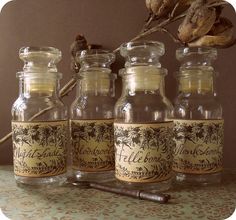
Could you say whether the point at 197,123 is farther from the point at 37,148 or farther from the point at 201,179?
the point at 37,148

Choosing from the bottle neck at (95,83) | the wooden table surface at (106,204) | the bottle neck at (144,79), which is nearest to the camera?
the wooden table surface at (106,204)

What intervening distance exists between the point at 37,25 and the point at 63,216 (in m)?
0.52

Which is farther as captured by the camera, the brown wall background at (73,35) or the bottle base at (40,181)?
the brown wall background at (73,35)

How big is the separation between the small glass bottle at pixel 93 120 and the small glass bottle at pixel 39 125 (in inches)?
1.4

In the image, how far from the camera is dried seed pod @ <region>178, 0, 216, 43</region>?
0.61 meters

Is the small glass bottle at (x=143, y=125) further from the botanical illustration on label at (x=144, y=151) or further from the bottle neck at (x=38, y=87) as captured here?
the bottle neck at (x=38, y=87)

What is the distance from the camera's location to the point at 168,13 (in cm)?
→ 71

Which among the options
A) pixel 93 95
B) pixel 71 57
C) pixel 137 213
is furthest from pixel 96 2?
pixel 137 213

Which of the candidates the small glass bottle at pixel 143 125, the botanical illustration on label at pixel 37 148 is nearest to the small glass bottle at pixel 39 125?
the botanical illustration on label at pixel 37 148

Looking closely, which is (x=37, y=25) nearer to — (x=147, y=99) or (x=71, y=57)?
(x=71, y=57)

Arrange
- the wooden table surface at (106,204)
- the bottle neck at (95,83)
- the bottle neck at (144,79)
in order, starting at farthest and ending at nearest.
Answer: the bottle neck at (95,83) < the bottle neck at (144,79) < the wooden table surface at (106,204)

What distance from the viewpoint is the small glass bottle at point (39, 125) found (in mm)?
Answer: 605

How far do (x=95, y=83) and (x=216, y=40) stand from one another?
0.25 m

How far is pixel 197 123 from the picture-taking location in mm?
628
